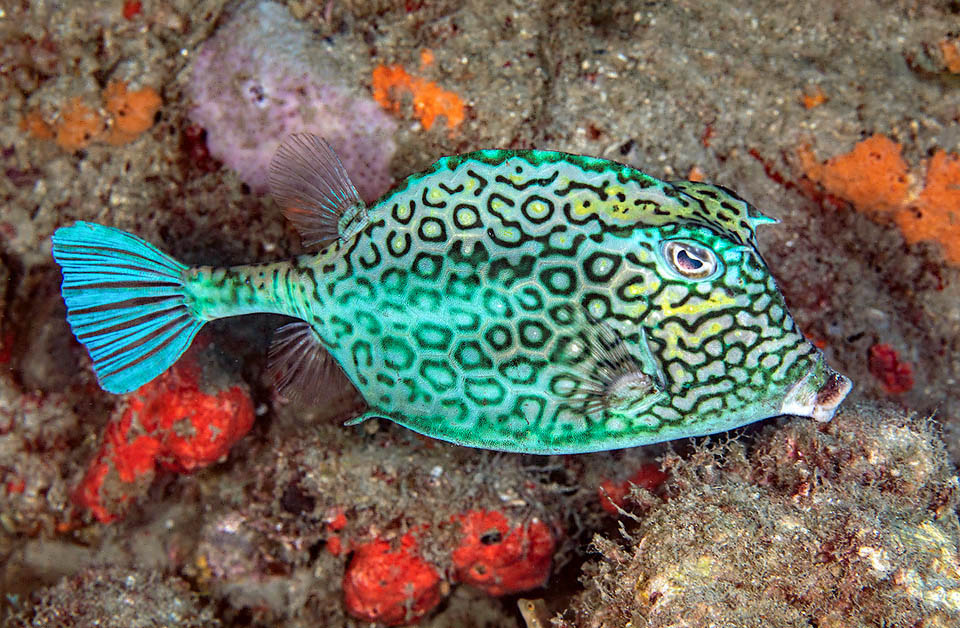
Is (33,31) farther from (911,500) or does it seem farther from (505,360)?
(911,500)

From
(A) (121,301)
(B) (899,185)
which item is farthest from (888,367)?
(A) (121,301)

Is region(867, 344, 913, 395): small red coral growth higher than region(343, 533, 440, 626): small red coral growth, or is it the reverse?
region(867, 344, 913, 395): small red coral growth

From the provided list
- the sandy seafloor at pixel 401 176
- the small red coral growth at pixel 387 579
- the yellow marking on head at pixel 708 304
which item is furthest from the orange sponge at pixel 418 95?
the small red coral growth at pixel 387 579

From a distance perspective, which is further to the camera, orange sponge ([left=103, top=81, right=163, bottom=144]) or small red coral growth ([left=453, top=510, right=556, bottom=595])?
orange sponge ([left=103, top=81, right=163, bottom=144])

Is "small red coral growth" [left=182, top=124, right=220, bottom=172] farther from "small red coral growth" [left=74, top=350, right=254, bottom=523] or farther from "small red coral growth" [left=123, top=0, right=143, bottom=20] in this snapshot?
"small red coral growth" [left=74, top=350, right=254, bottom=523]

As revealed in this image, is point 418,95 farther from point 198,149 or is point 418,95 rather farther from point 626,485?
point 626,485

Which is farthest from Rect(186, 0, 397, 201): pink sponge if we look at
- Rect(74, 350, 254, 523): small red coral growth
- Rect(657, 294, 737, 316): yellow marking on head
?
Rect(657, 294, 737, 316): yellow marking on head

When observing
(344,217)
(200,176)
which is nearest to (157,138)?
(200,176)

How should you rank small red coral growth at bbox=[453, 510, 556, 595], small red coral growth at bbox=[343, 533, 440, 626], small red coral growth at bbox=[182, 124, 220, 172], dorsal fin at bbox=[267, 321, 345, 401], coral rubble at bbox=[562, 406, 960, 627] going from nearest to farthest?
coral rubble at bbox=[562, 406, 960, 627] < dorsal fin at bbox=[267, 321, 345, 401] < small red coral growth at bbox=[453, 510, 556, 595] < small red coral growth at bbox=[343, 533, 440, 626] < small red coral growth at bbox=[182, 124, 220, 172]
